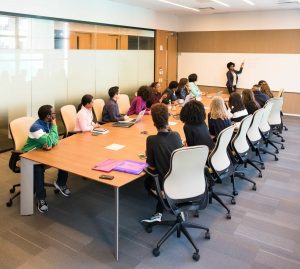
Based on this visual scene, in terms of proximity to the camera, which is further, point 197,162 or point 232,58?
point 232,58

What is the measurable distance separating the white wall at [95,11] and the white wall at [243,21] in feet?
2.76

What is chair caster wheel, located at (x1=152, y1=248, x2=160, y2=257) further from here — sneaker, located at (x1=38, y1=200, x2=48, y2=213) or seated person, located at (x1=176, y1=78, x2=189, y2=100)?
seated person, located at (x1=176, y1=78, x2=189, y2=100)

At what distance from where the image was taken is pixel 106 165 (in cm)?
314

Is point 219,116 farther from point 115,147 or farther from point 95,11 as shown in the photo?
point 95,11

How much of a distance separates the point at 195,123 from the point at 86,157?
3.94 ft

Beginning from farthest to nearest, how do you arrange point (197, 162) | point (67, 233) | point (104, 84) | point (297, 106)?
point (297, 106), point (104, 84), point (67, 233), point (197, 162)

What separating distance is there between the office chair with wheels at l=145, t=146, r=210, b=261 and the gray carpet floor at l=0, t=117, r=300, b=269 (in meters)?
0.20

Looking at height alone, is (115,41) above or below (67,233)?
above

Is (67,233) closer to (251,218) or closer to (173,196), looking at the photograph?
(173,196)

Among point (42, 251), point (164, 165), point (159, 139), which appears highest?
point (159, 139)

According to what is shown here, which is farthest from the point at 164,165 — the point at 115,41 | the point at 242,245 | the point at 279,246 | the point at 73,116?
the point at 115,41

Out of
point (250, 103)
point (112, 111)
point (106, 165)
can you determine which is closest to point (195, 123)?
point (106, 165)

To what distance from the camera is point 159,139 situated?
2.99m

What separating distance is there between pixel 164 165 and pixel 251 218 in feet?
4.36
